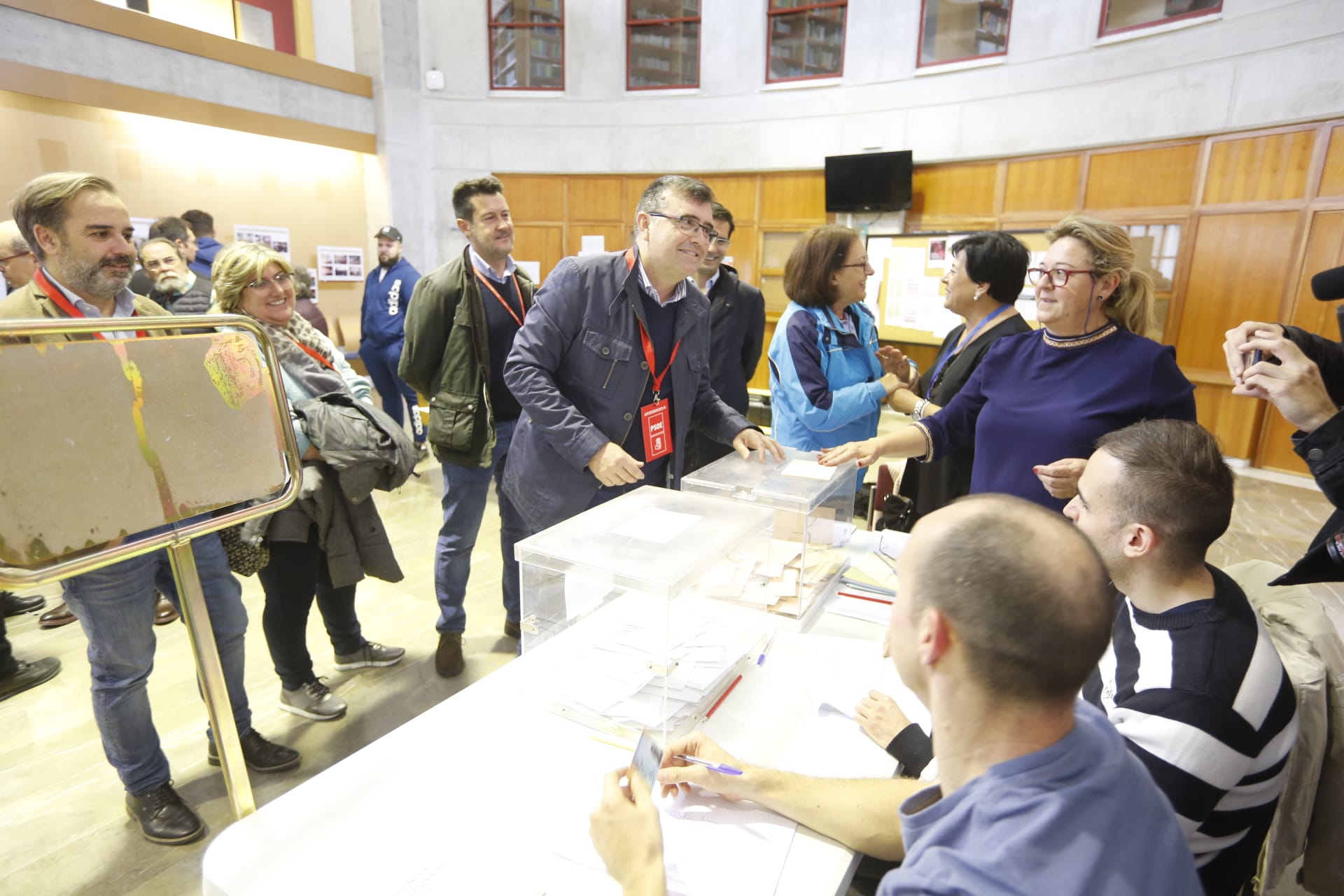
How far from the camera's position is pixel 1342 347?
5.25 ft

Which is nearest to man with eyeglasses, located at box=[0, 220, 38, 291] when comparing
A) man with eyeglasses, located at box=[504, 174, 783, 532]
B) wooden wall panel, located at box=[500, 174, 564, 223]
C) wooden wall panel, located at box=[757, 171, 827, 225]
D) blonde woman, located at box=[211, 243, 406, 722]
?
blonde woman, located at box=[211, 243, 406, 722]

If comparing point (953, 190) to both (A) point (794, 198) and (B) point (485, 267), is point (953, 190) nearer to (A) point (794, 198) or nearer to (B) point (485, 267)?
(A) point (794, 198)

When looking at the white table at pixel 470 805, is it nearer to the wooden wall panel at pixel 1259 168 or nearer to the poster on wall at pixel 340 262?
the wooden wall panel at pixel 1259 168

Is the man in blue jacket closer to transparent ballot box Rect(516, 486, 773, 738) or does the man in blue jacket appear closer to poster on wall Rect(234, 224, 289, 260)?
poster on wall Rect(234, 224, 289, 260)

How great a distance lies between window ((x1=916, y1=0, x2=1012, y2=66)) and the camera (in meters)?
6.95

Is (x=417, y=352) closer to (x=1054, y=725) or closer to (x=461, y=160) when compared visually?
(x=1054, y=725)

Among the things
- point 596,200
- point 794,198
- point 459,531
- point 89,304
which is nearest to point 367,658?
point 459,531

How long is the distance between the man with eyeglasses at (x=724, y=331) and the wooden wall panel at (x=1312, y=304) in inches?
187

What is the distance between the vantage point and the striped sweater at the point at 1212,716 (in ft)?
3.19

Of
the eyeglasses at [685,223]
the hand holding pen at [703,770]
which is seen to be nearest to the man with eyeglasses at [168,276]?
the eyeglasses at [685,223]

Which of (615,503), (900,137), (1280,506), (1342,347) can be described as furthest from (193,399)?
(900,137)

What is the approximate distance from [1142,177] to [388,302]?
21.8 feet

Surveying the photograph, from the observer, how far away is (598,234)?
9.27 m

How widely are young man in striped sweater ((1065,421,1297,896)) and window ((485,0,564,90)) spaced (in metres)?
9.29
